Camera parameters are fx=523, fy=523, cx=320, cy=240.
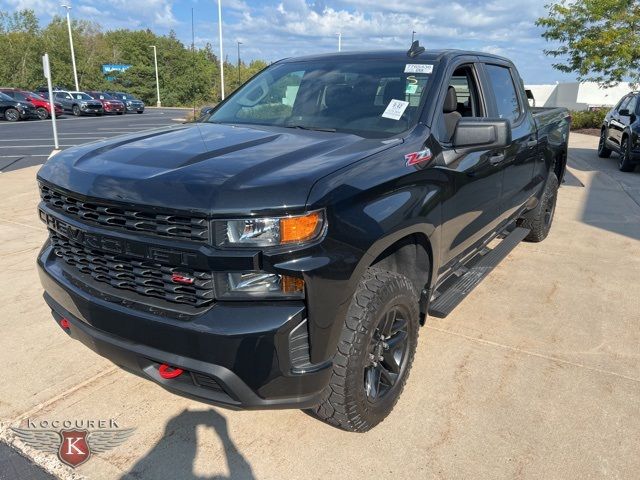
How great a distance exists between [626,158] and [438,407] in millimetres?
9857

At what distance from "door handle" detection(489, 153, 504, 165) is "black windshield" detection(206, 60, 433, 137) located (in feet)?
2.56

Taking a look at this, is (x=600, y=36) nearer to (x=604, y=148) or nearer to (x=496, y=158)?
(x=604, y=148)

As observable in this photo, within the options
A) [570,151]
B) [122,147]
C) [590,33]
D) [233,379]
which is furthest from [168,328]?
[590,33]

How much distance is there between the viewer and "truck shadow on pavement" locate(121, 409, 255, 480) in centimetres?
237

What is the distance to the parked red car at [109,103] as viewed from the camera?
35819 mm

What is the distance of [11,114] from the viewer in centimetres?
2773

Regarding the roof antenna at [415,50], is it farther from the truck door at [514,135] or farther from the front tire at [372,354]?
the front tire at [372,354]

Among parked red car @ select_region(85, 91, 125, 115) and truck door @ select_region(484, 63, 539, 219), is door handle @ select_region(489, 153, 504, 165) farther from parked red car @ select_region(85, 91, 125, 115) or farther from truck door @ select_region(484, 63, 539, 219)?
parked red car @ select_region(85, 91, 125, 115)

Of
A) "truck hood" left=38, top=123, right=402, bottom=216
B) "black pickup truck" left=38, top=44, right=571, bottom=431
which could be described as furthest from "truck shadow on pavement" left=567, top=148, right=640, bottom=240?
"truck hood" left=38, top=123, right=402, bottom=216

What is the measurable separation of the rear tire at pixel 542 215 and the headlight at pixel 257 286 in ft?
13.6

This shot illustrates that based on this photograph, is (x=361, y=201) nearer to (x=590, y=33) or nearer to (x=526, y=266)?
(x=526, y=266)

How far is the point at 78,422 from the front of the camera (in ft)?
8.89

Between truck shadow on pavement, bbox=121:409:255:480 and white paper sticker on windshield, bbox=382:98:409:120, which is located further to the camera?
white paper sticker on windshield, bbox=382:98:409:120

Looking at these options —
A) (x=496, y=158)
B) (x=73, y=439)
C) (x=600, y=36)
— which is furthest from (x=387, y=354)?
(x=600, y=36)
